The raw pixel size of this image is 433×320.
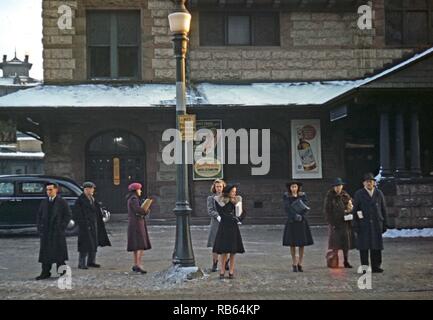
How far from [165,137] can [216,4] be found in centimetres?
473

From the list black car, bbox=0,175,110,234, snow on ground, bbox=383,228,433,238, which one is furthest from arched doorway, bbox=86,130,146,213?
snow on ground, bbox=383,228,433,238

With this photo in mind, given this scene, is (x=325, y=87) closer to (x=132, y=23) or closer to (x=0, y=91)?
(x=132, y=23)

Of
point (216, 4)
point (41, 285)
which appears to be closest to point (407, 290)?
point (41, 285)

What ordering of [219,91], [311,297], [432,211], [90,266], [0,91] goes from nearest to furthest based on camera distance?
[311,297], [90,266], [432,211], [219,91], [0,91]

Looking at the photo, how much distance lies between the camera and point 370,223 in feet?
36.8

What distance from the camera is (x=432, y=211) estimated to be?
17312mm

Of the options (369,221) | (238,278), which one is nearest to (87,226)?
(238,278)

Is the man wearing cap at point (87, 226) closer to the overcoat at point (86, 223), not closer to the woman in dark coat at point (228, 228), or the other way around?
the overcoat at point (86, 223)

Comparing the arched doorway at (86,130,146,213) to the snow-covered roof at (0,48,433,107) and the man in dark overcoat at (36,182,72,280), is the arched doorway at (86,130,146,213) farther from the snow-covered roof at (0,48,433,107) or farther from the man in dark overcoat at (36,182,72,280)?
the man in dark overcoat at (36,182,72,280)

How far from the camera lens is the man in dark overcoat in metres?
11.0

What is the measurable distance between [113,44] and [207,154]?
15.8 feet

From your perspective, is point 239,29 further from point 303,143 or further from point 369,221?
point 369,221

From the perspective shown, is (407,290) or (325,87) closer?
(407,290)

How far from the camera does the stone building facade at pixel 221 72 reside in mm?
20391
